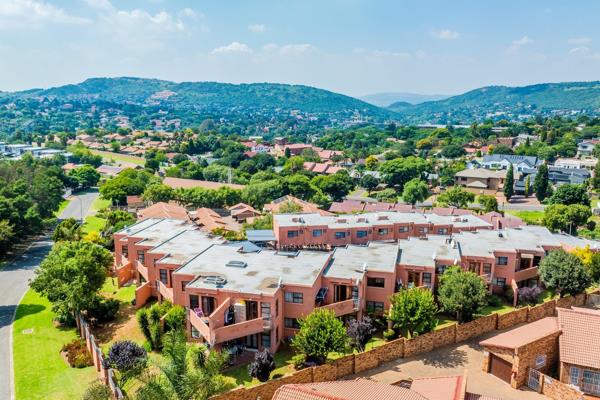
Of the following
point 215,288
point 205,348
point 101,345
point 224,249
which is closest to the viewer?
point 205,348

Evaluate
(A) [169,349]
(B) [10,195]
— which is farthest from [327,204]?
(A) [169,349]

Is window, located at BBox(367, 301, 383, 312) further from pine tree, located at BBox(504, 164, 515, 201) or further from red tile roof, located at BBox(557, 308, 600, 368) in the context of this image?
pine tree, located at BBox(504, 164, 515, 201)

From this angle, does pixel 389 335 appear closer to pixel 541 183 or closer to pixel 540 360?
pixel 540 360

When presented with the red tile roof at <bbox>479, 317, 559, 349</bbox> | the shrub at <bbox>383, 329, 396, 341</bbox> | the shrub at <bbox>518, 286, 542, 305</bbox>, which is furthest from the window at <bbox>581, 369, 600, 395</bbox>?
the shrub at <bbox>518, 286, 542, 305</bbox>

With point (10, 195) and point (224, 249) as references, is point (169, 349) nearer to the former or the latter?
point (224, 249)

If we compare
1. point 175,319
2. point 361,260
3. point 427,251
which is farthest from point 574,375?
point 175,319
